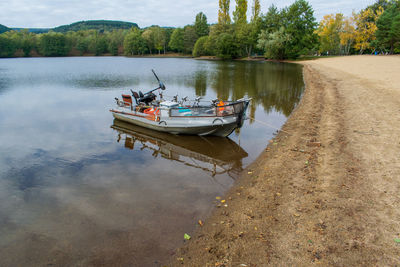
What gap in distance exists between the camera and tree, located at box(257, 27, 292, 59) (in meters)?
75.3

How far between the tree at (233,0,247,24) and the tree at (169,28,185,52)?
2909cm

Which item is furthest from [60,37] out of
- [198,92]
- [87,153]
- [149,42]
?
[87,153]

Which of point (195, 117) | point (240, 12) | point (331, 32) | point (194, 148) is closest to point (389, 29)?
point (331, 32)

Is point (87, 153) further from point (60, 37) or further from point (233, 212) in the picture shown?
point (60, 37)

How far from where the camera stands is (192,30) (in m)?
116

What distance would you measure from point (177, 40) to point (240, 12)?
110 feet

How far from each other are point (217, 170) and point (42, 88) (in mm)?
31506

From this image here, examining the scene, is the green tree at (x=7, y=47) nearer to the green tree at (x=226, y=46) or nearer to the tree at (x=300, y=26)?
→ the green tree at (x=226, y=46)

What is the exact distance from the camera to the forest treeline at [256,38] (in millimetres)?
76500

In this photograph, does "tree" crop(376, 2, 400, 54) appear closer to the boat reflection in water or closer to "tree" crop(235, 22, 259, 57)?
"tree" crop(235, 22, 259, 57)

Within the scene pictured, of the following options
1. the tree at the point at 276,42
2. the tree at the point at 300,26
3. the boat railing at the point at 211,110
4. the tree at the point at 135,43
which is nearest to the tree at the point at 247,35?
the tree at the point at 276,42

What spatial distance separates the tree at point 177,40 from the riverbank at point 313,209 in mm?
118006

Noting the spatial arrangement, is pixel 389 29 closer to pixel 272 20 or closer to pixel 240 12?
pixel 272 20

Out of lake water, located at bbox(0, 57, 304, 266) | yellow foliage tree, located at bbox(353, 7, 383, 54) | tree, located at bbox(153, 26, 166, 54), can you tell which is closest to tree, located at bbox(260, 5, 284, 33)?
yellow foliage tree, located at bbox(353, 7, 383, 54)
